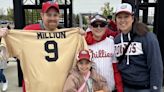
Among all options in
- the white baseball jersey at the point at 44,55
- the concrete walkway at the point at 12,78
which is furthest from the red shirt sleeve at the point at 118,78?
the concrete walkway at the point at 12,78

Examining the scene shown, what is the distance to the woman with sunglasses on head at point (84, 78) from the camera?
10.3ft

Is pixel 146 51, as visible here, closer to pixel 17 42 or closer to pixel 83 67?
pixel 83 67

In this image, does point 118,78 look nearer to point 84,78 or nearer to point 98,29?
point 84,78

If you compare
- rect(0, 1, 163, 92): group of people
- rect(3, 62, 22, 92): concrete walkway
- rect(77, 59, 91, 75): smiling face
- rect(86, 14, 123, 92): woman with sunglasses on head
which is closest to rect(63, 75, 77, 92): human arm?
rect(0, 1, 163, 92): group of people

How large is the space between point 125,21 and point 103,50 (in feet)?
1.29

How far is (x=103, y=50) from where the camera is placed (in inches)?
129

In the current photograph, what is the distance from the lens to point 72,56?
3385 millimetres

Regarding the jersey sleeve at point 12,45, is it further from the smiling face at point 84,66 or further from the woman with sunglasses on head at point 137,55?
the woman with sunglasses on head at point 137,55

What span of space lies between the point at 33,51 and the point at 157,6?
16.8 feet

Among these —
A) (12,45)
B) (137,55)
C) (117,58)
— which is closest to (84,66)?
(117,58)

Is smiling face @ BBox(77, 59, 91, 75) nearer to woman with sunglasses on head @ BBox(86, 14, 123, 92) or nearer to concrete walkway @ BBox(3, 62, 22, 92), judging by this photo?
woman with sunglasses on head @ BBox(86, 14, 123, 92)

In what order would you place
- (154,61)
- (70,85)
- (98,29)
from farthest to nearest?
1. (98,29)
2. (70,85)
3. (154,61)

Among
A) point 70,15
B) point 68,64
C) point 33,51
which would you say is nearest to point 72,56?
point 68,64

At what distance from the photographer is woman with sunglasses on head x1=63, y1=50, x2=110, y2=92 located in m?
3.12
